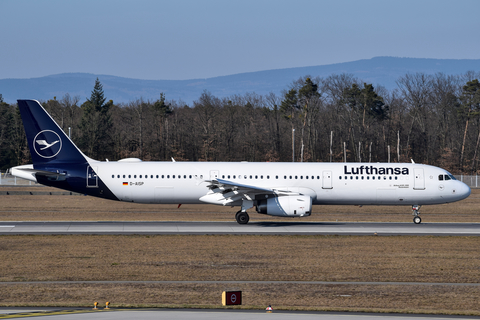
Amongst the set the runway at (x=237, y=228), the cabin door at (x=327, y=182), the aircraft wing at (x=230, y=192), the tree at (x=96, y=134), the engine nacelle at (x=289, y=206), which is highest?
the tree at (x=96, y=134)

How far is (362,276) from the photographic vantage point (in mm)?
16906

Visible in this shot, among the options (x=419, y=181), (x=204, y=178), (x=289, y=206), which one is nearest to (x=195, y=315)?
(x=289, y=206)

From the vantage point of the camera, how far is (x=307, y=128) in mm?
97938

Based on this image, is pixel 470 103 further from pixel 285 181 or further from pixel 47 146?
pixel 47 146

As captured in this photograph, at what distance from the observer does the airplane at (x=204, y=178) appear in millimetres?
31188

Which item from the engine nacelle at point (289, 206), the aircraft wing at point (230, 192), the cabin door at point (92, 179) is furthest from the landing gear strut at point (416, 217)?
the cabin door at point (92, 179)

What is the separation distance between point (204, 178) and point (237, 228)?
4.08 meters

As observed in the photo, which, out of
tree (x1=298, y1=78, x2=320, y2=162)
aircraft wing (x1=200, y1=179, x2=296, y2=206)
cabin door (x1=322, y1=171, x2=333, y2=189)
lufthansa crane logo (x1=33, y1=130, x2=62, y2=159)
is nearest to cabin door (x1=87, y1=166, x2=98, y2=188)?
lufthansa crane logo (x1=33, y1=130, x2=62, y2=159)

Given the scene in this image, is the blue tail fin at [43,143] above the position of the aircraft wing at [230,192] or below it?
above

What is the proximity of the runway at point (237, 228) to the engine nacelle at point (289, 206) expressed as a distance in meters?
0.88

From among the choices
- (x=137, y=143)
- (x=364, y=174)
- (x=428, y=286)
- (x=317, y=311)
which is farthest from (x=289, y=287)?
(x=137, y=143)

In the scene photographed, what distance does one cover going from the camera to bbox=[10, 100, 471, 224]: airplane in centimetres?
3119

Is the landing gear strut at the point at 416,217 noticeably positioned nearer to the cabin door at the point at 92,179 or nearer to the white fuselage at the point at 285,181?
the white fuselage at the point at 285,181

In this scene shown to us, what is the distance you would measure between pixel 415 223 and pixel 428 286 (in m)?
17.2
